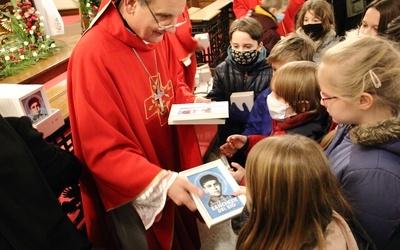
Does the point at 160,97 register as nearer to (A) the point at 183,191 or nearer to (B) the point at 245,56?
(A) the point at 183,191

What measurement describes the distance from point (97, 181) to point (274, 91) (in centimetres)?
112

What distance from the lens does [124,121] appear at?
163 cm

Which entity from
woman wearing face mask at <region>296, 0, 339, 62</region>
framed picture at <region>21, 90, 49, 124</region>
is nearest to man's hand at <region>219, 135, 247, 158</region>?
framed picture at <region>21, 90, 49, 124</region>

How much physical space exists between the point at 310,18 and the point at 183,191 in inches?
98.3

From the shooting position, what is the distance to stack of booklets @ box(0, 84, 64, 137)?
155cm

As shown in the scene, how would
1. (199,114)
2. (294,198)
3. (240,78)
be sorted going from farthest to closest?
(240,78), (199,114), (294,198)

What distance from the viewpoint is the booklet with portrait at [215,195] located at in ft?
4.79

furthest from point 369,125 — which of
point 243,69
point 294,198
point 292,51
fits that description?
point 243,69

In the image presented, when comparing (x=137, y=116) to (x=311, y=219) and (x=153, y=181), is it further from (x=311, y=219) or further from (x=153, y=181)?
(x=311, y=219)

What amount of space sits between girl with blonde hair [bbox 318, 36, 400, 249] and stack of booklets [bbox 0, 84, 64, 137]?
1342mm

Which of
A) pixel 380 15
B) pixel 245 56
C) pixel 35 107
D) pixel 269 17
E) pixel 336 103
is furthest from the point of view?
pixel 269 17

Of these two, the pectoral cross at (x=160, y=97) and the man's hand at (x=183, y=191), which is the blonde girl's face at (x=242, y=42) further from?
the man's hand at (x=183, y=191)

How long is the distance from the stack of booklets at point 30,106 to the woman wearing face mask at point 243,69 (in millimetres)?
1389

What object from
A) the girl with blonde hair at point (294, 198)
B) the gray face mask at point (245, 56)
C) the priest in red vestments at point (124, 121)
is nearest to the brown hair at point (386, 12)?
the gray face mask at point (245, 56)
